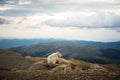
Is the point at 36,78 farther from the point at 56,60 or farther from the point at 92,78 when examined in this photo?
the point at 56,60

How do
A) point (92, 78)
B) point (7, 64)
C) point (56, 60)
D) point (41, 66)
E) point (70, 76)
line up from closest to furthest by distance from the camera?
point (92, 78) → point (70, 76) → point (41, 66) → point (56, 60) → point (7, 64)

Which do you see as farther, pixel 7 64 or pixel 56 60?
pixel 7 64

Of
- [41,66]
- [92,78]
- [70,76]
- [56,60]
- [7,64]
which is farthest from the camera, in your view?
[7,64]

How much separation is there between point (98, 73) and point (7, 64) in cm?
3517

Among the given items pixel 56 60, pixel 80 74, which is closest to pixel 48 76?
pixel 80 74

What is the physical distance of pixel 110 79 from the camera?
24.4m

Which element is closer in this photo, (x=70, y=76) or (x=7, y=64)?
(x=70, y=76)

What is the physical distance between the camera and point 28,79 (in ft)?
84.9

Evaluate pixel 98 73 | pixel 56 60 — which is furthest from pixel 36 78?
pixel 56 60

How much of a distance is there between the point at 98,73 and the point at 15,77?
880 cm

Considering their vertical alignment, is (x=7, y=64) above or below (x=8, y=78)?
below

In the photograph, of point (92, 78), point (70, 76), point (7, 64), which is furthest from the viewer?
point (7, 64)

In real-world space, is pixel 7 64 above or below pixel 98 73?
below

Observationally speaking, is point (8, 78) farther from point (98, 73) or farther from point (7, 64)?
point (7, 64)
